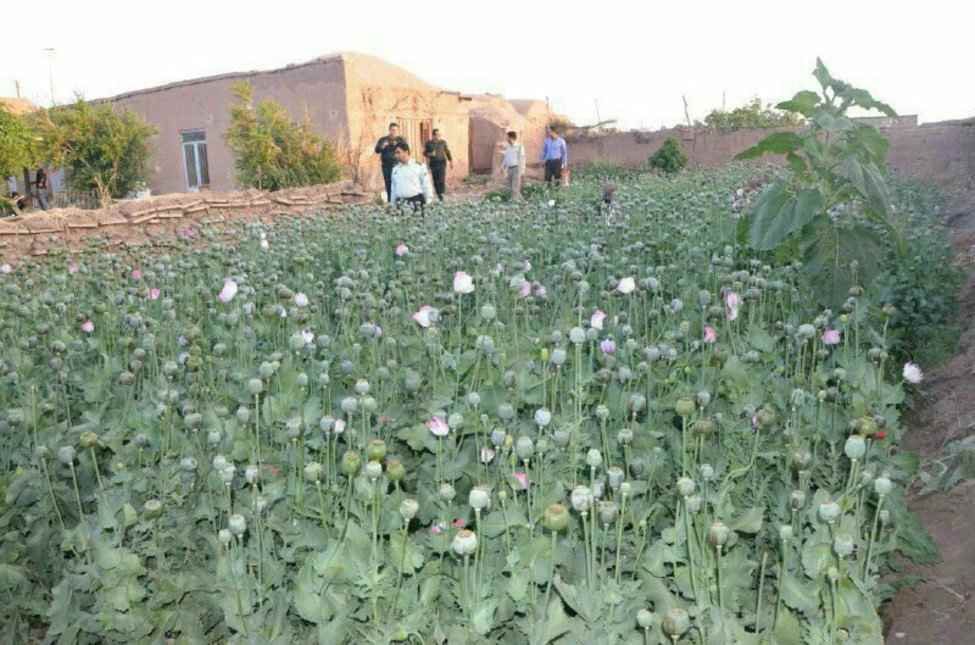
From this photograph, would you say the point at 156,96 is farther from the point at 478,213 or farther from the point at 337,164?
the point at 478,213

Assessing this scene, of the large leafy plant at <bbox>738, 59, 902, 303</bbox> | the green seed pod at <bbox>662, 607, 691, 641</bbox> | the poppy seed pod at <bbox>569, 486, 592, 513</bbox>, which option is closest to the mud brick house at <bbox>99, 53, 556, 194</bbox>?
the large leafy plant at <bbox>738, 59, 902, 303</bbox>

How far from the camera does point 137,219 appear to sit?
9023mm

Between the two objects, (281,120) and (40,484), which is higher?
(281,120)

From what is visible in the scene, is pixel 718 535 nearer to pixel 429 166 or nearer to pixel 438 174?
pixel 438 174

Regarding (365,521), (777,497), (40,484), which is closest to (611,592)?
(365,521)

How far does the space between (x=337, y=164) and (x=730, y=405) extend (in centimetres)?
1501

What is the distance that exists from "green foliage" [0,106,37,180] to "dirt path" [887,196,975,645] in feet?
47.4

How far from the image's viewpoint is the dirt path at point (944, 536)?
2289mm

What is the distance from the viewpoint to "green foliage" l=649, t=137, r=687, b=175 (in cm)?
2200

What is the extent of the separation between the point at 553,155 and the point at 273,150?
514 centimetres

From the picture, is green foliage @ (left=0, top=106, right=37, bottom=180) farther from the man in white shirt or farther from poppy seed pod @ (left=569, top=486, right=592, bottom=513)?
poppy seed pod @ (left=569, top=486, right=592, bottom=513)

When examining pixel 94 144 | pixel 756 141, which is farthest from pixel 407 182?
pixel 756 141

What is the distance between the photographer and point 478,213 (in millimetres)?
7250

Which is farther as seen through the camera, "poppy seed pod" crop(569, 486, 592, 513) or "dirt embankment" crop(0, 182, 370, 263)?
"dirt embankment" crop(0, 182, 370, 263)
